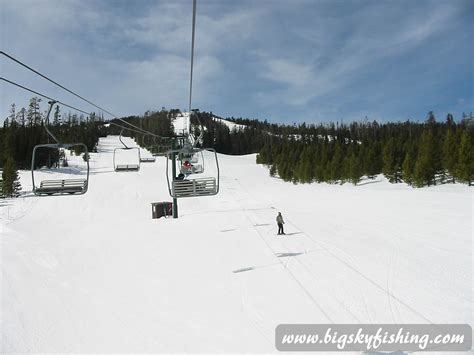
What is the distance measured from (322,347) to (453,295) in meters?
6.03

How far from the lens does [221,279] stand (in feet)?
44.0

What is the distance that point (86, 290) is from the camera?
12805 mm

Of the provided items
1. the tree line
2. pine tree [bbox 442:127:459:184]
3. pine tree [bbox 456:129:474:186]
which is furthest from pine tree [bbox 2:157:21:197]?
pine tree [bbox 442:127:459:184]

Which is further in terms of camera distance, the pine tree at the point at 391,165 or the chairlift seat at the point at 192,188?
the pine tree at the point at 391,165

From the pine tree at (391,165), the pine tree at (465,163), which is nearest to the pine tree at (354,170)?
the pine tree at (391,165)

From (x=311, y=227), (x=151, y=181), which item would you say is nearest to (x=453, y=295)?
(x=311, y=227)

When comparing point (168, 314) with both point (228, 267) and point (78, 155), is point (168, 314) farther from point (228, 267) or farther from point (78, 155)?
point (78, 155)

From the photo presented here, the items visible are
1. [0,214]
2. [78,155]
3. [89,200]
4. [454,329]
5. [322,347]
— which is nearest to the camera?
[322,347]

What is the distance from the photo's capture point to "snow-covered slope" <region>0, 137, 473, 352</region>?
956 cm

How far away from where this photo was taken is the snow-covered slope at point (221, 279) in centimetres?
956

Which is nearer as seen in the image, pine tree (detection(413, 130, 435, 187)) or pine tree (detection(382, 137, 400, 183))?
pine tree (detection(413, 130, 435, 187))

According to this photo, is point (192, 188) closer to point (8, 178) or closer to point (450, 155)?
point (8, 178)

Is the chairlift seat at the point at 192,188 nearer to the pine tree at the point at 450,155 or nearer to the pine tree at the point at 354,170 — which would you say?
the pine tree at the point at 450,155

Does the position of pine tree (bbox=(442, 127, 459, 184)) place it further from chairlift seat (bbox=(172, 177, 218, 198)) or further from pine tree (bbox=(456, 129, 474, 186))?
chairlift seat (bbox=(172, 177, 218, 198))
